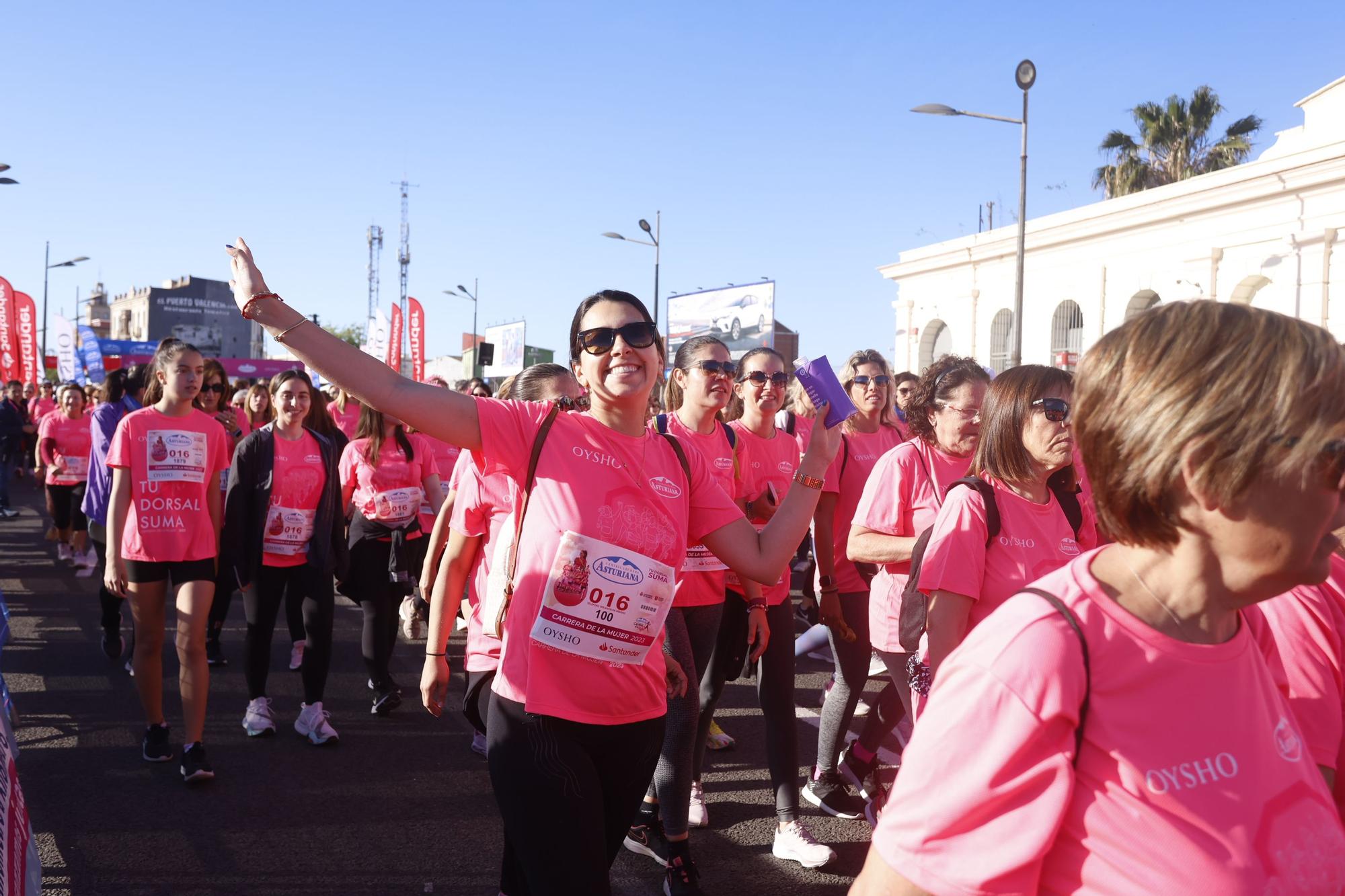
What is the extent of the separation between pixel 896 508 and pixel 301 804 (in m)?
3.09

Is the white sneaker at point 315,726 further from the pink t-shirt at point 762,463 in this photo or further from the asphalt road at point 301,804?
the pink t-shirt at point 762,463

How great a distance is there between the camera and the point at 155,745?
5.42 meters

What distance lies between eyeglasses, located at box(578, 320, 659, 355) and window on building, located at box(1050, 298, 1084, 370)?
30506 mm

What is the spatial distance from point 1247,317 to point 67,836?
4.89 metres

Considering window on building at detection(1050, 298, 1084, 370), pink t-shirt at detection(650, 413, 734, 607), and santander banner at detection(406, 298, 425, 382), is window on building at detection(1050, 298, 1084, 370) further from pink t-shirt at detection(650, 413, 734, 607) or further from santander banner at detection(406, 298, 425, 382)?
pink t-shirt at detection(650, 413, 734, 607)

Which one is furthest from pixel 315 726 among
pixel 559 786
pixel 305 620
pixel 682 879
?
pixel 559 786

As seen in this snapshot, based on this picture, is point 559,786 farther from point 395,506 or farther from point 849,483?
point 395,506

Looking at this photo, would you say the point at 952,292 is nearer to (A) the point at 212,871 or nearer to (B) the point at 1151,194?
(B) the point at 1151,194

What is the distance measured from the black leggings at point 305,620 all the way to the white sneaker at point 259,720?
48 mm

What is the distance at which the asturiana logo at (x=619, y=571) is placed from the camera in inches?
102

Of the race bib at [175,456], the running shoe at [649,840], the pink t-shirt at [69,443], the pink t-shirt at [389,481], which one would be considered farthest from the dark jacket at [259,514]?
the pink t-shirt at [69,443]

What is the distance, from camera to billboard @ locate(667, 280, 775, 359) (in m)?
35.7

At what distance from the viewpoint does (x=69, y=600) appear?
9.83 meters

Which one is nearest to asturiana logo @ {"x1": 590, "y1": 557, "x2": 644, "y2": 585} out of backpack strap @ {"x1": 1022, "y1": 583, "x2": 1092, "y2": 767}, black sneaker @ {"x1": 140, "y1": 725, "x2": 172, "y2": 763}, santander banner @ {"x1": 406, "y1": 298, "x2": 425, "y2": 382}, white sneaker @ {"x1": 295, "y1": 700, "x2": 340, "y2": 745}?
backpack strap @ {"x1": 1022, "y1": 583, "x2": 1092, "y2": 767}
